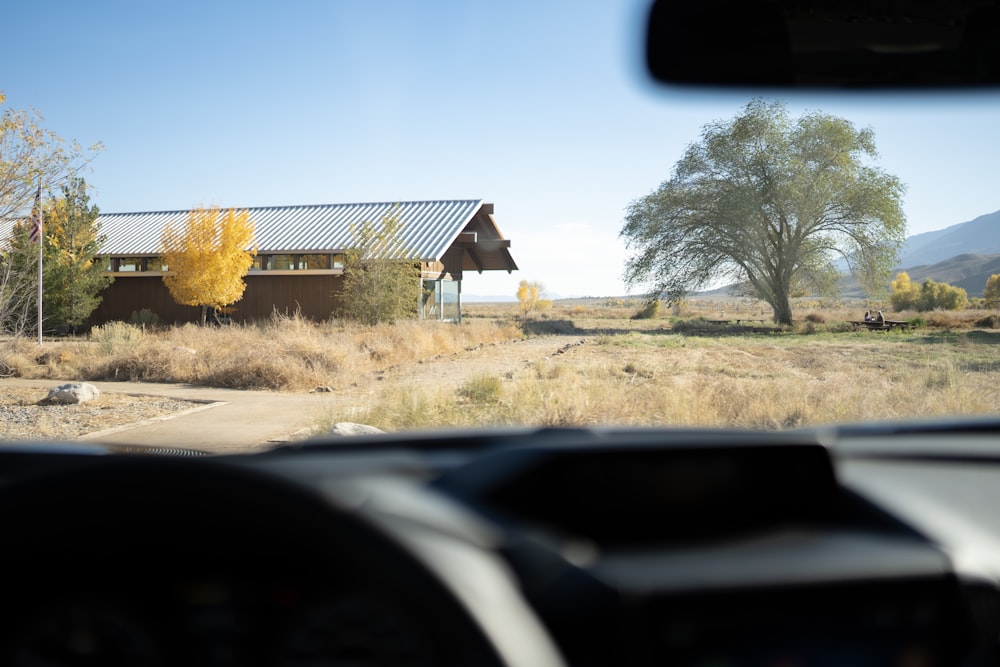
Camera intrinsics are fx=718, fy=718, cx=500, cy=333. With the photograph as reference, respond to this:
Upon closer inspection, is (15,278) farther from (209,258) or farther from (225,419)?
(209,258)

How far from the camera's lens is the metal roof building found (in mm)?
33344

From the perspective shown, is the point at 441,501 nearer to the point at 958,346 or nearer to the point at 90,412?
the point at 90,412

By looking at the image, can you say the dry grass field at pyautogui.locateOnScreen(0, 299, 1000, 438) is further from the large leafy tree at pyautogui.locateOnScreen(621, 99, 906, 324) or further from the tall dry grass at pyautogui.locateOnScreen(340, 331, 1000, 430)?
the large leafy tree at pyautogui.locateOnScreen(621, 99, 906, 324)

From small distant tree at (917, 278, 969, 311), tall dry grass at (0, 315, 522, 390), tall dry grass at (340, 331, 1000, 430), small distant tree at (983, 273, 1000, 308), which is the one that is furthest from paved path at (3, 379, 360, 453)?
small distant tree at (917, 278, 969, 311)

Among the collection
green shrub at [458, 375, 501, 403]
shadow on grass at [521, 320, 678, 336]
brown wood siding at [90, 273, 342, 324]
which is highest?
brown wood siding at [90, 273, 342, 324]

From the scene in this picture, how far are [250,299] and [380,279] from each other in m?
11.1

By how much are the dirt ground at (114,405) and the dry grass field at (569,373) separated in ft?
0.51

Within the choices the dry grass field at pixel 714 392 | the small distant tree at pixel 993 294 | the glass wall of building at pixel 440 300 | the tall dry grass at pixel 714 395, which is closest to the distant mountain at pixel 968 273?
the small distant tree at pixel 993 294

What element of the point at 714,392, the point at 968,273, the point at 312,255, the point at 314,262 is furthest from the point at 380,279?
the point at 968,273

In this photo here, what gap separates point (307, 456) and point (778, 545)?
110 centimetres

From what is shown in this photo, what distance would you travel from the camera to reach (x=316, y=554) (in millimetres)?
878

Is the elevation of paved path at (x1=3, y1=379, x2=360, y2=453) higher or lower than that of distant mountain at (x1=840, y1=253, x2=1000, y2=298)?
lower

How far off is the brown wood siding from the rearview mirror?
31716 mm

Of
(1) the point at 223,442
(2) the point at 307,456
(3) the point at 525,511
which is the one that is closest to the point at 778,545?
(3) the point at 525,511
